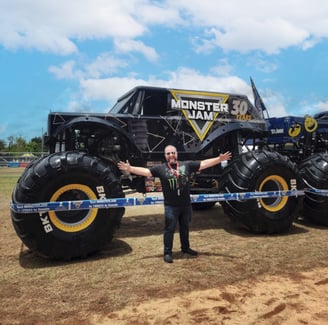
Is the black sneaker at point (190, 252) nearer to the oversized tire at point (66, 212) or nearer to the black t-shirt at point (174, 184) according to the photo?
the black t-shirt at point (174, 184)

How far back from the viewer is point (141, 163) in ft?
20.8

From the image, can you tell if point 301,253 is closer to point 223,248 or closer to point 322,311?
point 223,248

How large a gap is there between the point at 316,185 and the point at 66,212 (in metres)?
4.35

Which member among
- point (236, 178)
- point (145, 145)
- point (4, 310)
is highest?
point (145, 145)

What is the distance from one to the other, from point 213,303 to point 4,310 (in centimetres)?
191

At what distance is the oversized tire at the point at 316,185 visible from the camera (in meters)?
6.68

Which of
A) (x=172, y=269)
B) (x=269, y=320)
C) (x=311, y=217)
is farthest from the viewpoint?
(x=311, y=217)

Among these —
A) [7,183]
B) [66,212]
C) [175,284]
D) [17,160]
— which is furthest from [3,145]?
[175,284]

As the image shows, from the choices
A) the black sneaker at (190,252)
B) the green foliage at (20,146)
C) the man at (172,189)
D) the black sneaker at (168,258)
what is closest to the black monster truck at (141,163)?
the man at (172,189)

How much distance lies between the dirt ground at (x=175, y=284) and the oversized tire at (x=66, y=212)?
0.22m

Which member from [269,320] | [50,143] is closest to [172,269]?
[269,320]

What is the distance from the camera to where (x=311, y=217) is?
22.6 ft

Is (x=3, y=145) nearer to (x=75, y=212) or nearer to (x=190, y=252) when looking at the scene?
(x=75, y=212)

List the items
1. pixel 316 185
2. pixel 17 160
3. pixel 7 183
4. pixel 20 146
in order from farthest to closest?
pixel 20 146, pixel 17 160, pixel 7 183, pixel 316 185
